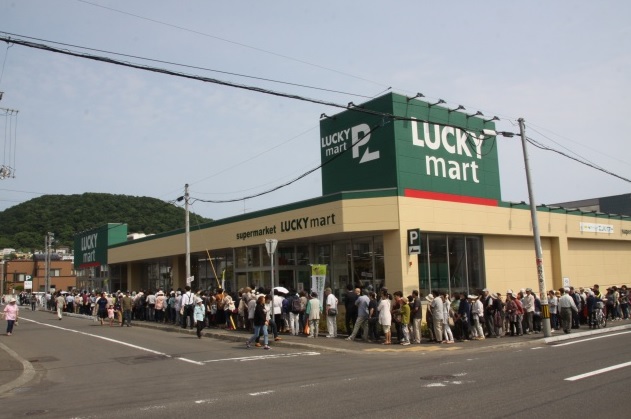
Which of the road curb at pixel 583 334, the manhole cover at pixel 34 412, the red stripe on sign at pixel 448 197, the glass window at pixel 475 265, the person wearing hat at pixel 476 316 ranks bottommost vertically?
the road curb at pixel 583 334

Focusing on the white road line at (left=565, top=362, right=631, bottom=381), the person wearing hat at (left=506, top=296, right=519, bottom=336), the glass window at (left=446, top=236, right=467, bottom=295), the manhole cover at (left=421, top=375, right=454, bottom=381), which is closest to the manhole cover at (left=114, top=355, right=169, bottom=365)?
the manhole cover at (left=421, top=375, right=454, bottom=381)

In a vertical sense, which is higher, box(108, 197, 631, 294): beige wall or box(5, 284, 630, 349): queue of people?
box(108, 197, 631, 294): beige wall

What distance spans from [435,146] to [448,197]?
2537 millimetres

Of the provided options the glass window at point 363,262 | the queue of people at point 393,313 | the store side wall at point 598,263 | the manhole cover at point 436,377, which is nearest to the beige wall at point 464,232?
the store side wall at point 598,263

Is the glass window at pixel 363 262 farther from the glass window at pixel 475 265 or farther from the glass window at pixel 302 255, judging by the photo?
the glass window at pixel 475 265

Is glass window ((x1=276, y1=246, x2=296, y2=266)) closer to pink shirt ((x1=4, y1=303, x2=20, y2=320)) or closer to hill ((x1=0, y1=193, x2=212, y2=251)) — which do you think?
pink shirt ((x1=4, y1=303, x2=20, y2=320))

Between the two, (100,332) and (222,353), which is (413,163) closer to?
(222,353)

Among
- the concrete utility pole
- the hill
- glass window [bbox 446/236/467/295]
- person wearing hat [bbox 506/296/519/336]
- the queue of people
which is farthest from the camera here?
the hill

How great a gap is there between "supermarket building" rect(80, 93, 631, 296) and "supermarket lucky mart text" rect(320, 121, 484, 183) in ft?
0.16

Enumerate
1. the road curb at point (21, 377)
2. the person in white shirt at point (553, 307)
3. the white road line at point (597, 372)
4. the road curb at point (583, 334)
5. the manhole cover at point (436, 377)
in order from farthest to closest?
1. the person in white shirt at point (553, 307)
2. the road curb at point (583, 334)
3. the road curb at point (21, 377)
4. the manhole cover at point (436, 377)
5. the white road line at point (597, 372)

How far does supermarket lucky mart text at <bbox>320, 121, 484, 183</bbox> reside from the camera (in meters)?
25.2

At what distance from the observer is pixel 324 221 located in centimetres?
2267

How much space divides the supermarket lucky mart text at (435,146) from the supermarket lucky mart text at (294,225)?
4161mm

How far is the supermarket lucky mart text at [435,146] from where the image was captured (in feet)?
82.6
